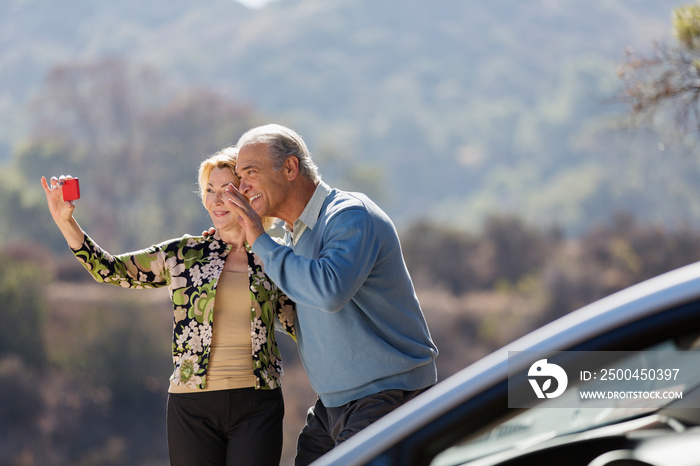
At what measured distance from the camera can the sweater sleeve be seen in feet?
6.93

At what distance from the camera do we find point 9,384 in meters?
21.6

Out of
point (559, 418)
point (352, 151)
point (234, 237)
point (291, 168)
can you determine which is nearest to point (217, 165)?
point (234, 237)

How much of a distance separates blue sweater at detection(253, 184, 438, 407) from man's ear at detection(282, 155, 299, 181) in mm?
136

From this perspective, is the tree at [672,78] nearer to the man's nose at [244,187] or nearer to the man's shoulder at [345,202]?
the man's shoulder at [345,202]

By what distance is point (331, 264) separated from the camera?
2131 mm

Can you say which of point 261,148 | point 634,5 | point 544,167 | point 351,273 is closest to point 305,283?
point 351,273

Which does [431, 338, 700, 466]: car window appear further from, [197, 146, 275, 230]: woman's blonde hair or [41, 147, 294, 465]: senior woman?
[197, 146, 275, 230]: woman's blonde hair

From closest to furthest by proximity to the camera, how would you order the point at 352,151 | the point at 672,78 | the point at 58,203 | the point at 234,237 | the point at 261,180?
the point at 261,180 < the point at 58,203 < the point at 234,237 < the point at 672,78 < the point at 352,151

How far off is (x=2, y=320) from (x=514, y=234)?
70.0 ft

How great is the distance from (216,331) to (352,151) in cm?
6008

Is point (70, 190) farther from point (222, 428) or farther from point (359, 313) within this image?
point (359, 313)

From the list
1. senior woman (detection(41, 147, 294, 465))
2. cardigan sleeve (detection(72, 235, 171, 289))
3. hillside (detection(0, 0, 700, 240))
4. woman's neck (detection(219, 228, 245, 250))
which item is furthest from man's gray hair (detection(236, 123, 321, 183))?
hillside (detection(0, 0, 700, 240))

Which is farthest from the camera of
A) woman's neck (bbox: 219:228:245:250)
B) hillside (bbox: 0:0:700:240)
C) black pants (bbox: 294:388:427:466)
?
hillside (bbox: 0:0:700:240)

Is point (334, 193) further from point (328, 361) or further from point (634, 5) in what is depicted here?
point (634, 5)
